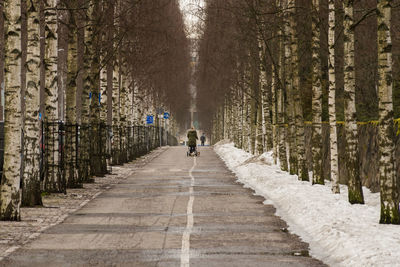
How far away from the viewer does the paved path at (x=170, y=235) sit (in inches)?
411

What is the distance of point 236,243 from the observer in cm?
1193

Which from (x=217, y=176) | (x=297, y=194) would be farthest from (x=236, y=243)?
(x=217, y=176)

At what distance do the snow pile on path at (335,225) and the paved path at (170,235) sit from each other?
13.6 inches

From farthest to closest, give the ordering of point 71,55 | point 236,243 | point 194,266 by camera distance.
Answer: point 71,55 → point 236,243 → point 194,266

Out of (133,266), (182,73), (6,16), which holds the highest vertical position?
(182,73)

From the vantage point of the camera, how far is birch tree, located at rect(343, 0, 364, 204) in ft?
52.3

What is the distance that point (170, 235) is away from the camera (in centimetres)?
1286

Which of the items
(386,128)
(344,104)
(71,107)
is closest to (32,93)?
(71,107)

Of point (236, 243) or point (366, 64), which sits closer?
point (236, 243)

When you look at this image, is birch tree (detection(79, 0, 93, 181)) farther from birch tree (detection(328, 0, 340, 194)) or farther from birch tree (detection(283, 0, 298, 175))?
birch tree (detection(328, 0, 340, 194))

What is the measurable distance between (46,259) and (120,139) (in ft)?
92.4

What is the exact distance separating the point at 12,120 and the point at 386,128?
7.24m

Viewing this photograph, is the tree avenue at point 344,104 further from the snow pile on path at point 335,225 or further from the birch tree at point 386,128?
the snow pile on path at point 335,225

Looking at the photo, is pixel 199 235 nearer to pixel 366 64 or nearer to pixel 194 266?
pixel 194 266
